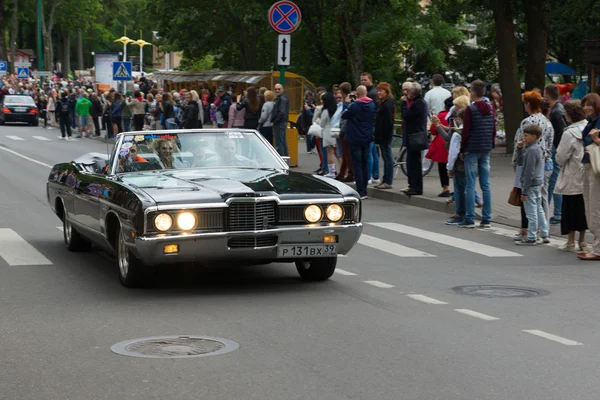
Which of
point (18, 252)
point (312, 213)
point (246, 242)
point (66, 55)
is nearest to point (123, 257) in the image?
point (246, 242)

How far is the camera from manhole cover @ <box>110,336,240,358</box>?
7.61 metres

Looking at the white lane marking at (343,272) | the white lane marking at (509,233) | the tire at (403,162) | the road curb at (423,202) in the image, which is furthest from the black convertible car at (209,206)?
the tire at (403,162)

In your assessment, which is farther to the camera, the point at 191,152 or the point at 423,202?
the point at 423,202

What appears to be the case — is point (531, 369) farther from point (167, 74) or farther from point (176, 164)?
point (167, 74)

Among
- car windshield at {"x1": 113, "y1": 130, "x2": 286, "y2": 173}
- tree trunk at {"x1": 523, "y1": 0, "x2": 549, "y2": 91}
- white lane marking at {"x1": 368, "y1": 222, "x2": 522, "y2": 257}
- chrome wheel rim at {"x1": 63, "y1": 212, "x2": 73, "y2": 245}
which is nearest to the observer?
car windshield at {"x1": 113, "y1": 130, "x2": 286, "y2": 173}

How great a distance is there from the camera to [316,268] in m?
10.9

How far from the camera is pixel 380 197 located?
20.6m

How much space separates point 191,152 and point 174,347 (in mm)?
3906

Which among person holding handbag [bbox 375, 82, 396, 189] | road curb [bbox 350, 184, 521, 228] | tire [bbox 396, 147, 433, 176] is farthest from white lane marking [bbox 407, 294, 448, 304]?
tire [bbox 396, 147, 433, 176]

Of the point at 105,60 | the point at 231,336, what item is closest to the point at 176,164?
the point at 231,336

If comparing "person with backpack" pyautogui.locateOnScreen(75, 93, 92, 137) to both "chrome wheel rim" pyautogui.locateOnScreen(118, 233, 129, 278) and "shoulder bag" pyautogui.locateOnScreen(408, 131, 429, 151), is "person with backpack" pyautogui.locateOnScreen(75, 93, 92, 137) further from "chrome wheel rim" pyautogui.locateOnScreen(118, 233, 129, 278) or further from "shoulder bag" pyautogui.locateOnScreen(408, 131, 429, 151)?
"chrome wheel rim" pyautogui.locateOnScreen(118, 233, 129, 278)

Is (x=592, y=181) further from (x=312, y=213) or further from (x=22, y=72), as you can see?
(x=22, y=72)

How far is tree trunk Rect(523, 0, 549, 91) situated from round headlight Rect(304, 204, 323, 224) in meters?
20.2

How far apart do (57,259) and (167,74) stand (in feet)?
163
